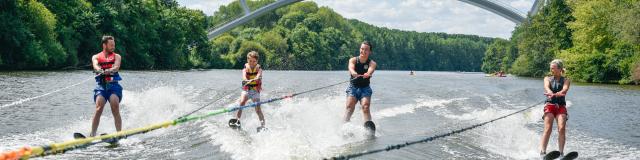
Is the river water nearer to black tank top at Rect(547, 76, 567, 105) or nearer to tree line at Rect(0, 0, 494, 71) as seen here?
black tank top at Rect(547, 76, 567, 105)

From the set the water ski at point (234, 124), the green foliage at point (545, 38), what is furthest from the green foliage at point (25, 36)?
the green foliage at point (545, 38)

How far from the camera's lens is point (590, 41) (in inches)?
2079

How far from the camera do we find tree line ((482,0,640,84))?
44.0 m

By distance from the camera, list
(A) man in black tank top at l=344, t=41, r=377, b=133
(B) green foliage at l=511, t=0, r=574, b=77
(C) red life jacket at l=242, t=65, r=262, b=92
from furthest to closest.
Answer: (B) green foliage at l=511, t=0, r=574, b=77 → (C) red life jacket at l=242, t=65, r=262, b=92 → (A) man in black tank top at l=344, t=41, r=377, b=133

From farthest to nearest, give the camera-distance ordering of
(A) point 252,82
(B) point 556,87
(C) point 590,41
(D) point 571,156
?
(C) point 590,41, (A) point 252,82, (B) point 556,87, (D) point 571,156

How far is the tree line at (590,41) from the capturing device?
44.0 metres

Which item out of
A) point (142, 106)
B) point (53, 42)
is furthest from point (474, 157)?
point (53, 42)

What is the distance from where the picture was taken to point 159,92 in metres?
21.3

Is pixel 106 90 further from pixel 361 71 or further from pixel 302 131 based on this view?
pixel 361 71

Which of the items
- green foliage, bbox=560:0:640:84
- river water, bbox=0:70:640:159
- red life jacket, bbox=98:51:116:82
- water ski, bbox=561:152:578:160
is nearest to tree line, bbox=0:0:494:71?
river water, bbox=0:70:640:159

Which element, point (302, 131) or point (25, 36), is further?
point (25, 36)

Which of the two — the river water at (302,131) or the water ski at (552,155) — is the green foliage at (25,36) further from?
the water ski at (552,155)

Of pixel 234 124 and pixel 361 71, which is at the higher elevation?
pixel 361 71

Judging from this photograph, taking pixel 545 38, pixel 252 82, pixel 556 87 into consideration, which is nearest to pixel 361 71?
pixel 252 82
